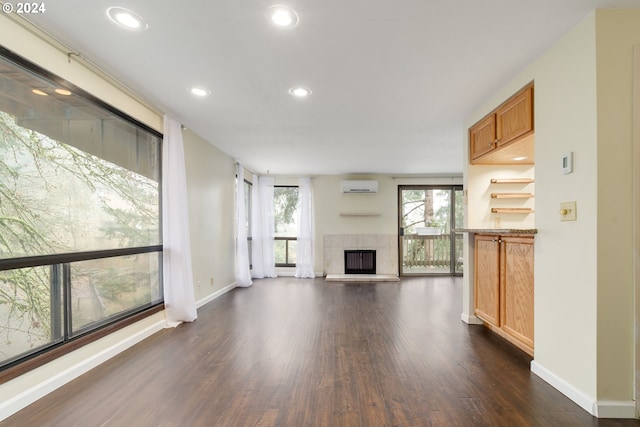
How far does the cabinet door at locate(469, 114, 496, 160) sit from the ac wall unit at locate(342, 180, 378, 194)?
11.0 feet

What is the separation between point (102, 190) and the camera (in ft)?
8.18

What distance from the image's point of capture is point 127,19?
1.71 metres

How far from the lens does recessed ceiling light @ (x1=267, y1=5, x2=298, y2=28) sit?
5.32ft

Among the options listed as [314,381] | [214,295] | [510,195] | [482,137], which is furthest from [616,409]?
[214,295]

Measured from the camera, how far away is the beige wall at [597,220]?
165cm

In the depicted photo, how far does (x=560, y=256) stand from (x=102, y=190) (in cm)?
362

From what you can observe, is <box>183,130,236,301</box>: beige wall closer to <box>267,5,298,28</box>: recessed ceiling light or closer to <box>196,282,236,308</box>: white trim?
<box>196,282,236,308</box>: white trim

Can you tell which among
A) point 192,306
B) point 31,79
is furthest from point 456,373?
point 31,79

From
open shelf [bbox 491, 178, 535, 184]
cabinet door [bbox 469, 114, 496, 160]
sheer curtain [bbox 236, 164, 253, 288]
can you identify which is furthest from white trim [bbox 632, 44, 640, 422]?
sheer curtain [bbox 236, 164, 253, 288]

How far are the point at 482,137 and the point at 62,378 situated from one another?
13.6 ft

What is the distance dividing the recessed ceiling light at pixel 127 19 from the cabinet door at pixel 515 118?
9.19ft

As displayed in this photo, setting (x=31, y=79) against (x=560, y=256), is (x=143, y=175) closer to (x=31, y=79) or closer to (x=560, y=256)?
(x=31, y=79)

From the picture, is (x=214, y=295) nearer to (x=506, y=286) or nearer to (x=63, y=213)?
(x=63, y=213)

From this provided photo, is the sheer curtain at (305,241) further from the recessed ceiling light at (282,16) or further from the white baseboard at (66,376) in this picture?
the recessed ceiling light at (282,16)
